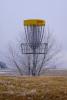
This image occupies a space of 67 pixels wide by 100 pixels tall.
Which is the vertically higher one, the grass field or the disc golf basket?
the grass field

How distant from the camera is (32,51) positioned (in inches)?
1387

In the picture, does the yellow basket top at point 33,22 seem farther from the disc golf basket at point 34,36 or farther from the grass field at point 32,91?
the grass field at point 32,91

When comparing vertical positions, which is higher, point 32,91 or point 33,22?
point 32,91

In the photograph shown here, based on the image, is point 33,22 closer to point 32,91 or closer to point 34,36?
point 34,36

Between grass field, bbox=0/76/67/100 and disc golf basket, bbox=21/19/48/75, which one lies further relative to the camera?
disc golf basket, bbox=21/19/48/75

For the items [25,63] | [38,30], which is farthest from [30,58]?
[38,30]

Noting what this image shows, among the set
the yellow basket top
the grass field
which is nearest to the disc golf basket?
the yellow basket top

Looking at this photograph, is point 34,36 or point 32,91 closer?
point 32,91

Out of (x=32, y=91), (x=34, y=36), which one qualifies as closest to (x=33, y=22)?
(x=34, y=36)

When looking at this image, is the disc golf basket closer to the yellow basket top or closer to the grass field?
the yellow basket top

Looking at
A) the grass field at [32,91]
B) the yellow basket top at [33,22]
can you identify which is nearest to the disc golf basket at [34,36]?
the yellow basket top at [33,22]

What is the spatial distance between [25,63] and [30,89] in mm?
35377

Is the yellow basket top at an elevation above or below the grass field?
below

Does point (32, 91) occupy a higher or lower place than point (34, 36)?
higher
